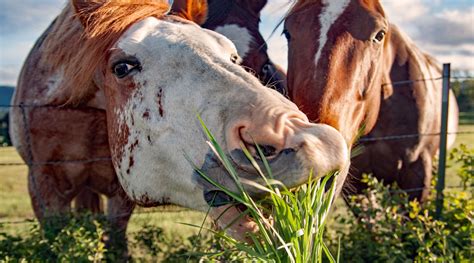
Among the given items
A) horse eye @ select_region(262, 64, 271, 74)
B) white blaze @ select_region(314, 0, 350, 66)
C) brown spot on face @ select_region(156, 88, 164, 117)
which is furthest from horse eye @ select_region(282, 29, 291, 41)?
brown spot on face @ select_region(156, 88, 164, 117)

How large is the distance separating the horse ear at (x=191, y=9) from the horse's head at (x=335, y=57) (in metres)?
0.54

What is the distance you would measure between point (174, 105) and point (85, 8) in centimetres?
101

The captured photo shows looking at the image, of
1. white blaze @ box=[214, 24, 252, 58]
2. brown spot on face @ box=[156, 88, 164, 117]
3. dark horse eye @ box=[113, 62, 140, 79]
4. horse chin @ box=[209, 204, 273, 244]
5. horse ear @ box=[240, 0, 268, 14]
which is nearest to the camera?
horse chin @ box=[209, 204, 273, 244]

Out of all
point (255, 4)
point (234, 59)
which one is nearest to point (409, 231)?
point (234, 59)

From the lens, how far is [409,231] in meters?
3.40

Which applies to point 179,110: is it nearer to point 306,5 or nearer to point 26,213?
point 306,5

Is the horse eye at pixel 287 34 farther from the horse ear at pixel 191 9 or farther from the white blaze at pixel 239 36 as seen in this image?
the horse ear at pixel 191 9

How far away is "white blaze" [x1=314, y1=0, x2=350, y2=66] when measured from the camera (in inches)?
122

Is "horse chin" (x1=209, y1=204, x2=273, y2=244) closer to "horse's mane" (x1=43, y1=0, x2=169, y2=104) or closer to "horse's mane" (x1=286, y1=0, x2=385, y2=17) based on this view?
"horse's mane" (x1=43, y1=0, x2=169, y2=104)

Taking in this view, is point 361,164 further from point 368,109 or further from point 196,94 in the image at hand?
point 196,94

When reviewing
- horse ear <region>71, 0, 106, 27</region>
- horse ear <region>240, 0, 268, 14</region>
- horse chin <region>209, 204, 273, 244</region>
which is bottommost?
horse chin <region>209, 204, 273, 244</region>

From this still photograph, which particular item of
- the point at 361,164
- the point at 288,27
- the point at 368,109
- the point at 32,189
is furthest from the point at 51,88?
the point at 361,164

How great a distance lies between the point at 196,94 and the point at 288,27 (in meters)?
1.41

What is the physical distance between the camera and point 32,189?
4.07m
